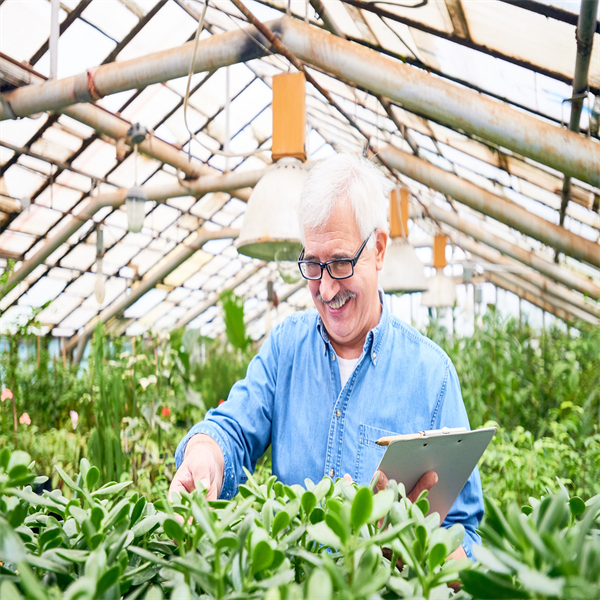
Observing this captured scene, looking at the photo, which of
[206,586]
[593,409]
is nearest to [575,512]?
[206,586]

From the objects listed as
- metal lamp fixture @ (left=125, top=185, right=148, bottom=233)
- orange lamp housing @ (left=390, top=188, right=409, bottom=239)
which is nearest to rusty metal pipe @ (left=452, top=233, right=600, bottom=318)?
orange lamp housing @ (left=390, top=188, right=409, bottom=239)

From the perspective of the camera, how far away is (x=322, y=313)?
129cm

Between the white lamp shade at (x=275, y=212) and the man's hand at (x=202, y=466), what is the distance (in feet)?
2.02

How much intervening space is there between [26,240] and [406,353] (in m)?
9.29

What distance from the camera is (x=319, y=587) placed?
26 centimetres

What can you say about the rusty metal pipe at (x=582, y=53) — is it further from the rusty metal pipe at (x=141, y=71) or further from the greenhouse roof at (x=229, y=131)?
the rusty metal pipe at (x=141, y=71)

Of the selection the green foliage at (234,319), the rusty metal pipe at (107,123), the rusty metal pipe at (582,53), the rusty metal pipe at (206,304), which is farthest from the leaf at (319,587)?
the rusty metal pipe at (206,304)

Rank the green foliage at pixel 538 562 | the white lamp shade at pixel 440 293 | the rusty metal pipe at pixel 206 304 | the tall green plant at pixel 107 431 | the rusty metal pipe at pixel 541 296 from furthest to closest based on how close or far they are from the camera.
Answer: the rusty metal pipe at pixel 206 304 → the rusty metal pipe at pixel 541 296 → the white lamp shade at pixel 440 293 → the tall green plant at pixel 107 431 → the green foliage at pixel 538 562

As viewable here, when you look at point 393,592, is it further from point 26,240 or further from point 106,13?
point 26,240

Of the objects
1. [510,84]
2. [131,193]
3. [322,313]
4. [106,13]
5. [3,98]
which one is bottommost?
[322,313]

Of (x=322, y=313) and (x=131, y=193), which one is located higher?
(x=131, y=193)

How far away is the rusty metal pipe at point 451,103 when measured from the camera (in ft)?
7.81

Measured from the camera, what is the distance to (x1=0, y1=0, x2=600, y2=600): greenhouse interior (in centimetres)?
33

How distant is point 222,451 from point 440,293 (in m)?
3.34
